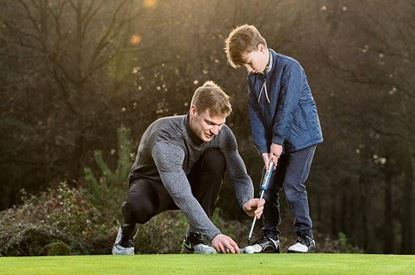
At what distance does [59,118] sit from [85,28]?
2651 mm

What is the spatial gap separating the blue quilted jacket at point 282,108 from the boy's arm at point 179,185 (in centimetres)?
106

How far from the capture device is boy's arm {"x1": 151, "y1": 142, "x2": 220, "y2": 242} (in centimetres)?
771

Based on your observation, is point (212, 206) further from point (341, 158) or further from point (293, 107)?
point (341, 158)

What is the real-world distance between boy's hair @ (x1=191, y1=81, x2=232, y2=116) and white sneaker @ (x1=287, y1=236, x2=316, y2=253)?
1.53m

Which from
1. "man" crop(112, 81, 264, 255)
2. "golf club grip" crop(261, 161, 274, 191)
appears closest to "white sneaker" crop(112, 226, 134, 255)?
"man" crop(112, 81, 264, 255)

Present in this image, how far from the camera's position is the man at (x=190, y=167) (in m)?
7.98

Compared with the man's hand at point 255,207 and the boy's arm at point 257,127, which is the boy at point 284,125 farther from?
the man's hand at point 255,207

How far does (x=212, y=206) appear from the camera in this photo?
9133 mm

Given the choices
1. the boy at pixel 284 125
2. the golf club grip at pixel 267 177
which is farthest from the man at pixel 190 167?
the boy at pixel 284 125

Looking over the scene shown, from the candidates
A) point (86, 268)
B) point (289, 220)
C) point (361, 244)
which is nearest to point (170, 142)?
point (86, 268)

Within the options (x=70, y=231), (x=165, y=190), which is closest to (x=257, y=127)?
(x=165, y=190)

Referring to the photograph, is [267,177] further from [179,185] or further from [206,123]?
[179,185]

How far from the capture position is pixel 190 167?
29.0 feet

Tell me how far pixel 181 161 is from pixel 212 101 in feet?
1.88
